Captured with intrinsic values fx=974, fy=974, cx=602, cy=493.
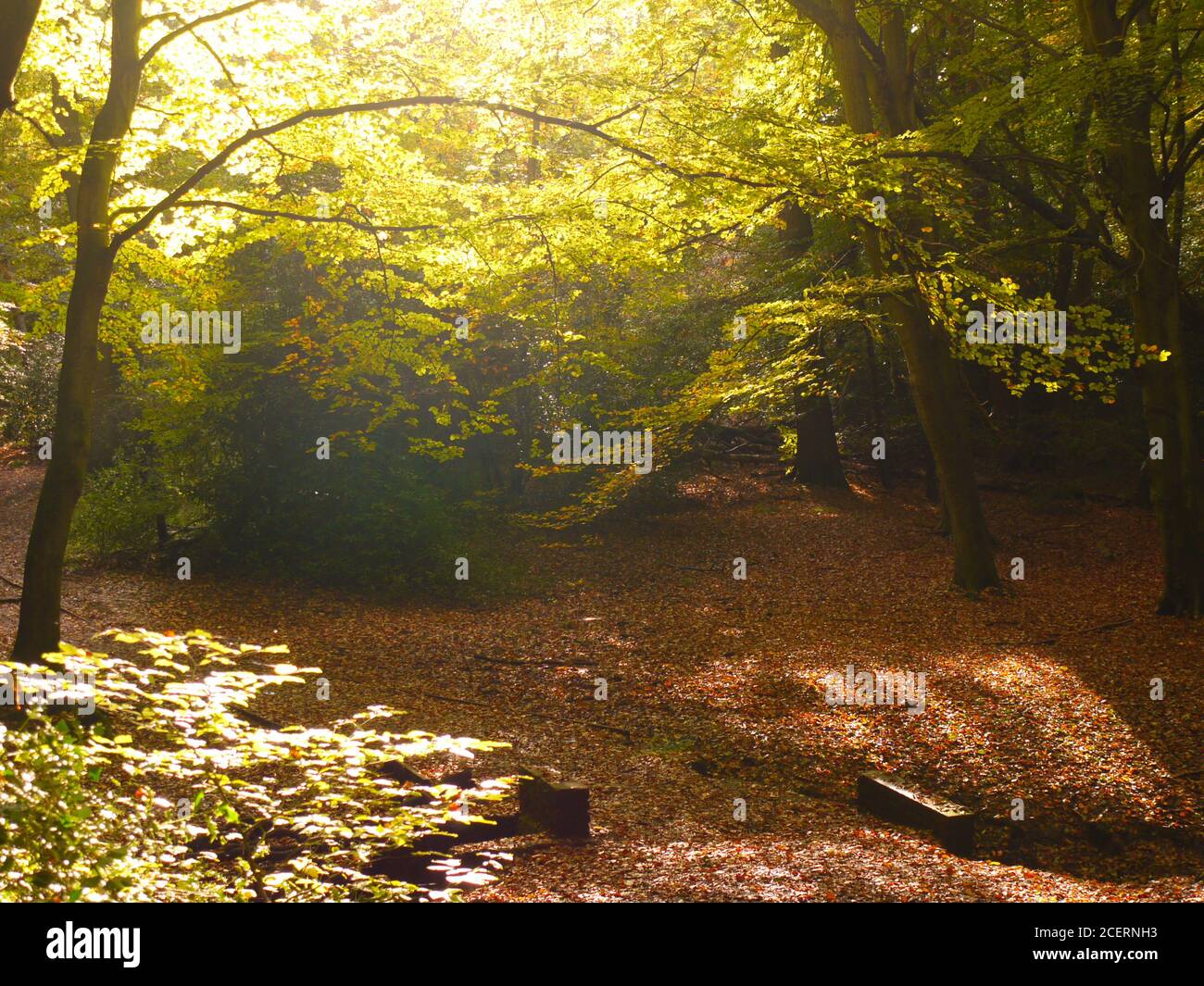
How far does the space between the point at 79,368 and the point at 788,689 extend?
7032mm

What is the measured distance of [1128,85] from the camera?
9.60 meters

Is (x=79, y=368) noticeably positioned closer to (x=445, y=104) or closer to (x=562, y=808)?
(x=445, y=104)

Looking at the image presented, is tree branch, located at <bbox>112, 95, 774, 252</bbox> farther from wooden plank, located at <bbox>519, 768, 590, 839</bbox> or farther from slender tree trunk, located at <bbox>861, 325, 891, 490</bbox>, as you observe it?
slender tree trunk, located at <bbox>861, 325, 891, 490</bbox>

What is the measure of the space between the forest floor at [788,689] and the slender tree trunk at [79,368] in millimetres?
1952

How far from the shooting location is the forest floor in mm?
5637

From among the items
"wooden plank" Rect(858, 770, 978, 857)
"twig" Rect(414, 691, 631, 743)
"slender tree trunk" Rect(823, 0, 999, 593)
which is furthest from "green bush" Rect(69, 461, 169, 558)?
"wooden plank" Rect(858, 770, 978, 857)

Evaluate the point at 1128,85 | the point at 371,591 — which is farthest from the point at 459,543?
the point at 1128,85

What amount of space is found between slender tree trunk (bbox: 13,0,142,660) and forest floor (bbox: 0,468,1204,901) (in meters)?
1.95

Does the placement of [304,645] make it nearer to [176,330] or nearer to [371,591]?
[371,591]

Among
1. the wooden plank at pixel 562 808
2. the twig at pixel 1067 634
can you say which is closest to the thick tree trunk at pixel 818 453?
the twig at pixel 1067 634

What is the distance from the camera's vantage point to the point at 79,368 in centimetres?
791

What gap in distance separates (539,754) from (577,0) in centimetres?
999

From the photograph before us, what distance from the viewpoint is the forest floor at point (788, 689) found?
564cm

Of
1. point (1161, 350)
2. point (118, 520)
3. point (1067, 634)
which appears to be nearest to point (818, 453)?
point (1067, 634)
